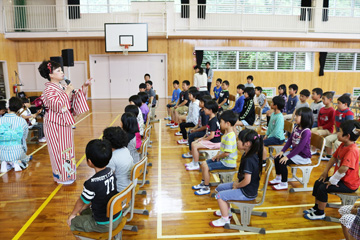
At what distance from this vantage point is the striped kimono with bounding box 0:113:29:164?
486cm

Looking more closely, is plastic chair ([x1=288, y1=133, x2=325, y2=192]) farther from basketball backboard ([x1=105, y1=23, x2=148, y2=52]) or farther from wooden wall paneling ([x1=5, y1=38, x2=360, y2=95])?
wooden wall paneling ([x1=5, y1=38, x2=360, y2=95])

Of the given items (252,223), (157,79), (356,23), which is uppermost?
(356,23)

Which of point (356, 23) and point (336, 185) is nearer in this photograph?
point (336, 185)

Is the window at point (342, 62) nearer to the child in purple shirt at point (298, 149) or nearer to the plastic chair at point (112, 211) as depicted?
the child in purple shirt at point (298, 149)

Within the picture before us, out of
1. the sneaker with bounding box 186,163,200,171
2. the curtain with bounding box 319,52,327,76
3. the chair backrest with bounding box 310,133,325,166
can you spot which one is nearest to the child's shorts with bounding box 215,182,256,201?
the chair backrest with bounding box 310,133,325,166

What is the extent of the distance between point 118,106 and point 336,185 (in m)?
9.92

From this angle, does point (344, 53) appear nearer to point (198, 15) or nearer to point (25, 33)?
point (198, 15)

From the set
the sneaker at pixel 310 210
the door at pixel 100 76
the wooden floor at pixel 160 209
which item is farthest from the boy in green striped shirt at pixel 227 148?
the door at pixel 100 76

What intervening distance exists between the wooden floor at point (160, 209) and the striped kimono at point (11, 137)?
32 cm

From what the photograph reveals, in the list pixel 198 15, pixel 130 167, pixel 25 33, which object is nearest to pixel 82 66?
pixel 25 33

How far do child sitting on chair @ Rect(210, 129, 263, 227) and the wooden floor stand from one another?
42 centimetres

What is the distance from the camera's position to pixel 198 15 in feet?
44.2

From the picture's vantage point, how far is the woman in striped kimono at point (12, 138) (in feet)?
16.0

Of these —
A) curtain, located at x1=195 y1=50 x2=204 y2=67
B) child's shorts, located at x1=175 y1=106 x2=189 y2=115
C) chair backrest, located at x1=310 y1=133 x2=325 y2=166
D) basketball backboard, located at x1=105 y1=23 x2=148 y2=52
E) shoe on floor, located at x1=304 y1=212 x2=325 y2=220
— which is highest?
basketball backboard, located at x1=105 y1=23 x2=148 y2=52
